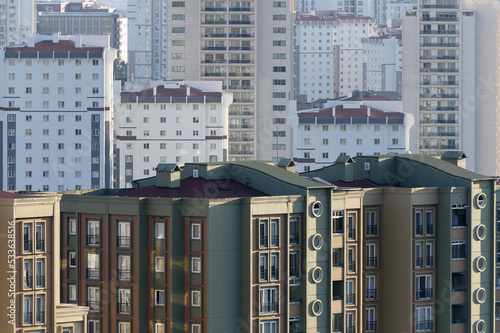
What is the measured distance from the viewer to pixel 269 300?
70938 mm

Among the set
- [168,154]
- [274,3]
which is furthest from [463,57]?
[168,154]

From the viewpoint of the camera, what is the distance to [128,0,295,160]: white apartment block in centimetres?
18375

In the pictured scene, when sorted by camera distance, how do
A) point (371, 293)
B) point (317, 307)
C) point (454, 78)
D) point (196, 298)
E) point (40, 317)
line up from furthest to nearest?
point (454, 78) → point (371, 293) → point (317, 307) → point (196, 298) → point (40, 317)

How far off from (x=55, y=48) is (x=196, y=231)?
10490 cm

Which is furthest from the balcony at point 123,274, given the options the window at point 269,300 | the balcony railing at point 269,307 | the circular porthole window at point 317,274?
the circular porthole window at point 317,274

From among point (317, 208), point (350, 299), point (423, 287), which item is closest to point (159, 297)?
point (317, 208)

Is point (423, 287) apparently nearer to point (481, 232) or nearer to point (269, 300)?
point (481, 232)

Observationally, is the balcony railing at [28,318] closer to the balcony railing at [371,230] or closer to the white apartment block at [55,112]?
the balcony railing at [371,230]

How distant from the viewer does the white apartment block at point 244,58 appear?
18375cm

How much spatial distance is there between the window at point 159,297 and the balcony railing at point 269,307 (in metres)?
4.78

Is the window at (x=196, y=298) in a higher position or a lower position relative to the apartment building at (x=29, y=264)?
lower

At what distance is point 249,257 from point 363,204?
9.01 meters

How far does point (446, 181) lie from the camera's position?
7806cm

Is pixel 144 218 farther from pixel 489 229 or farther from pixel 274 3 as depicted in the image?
pixel 274 3
